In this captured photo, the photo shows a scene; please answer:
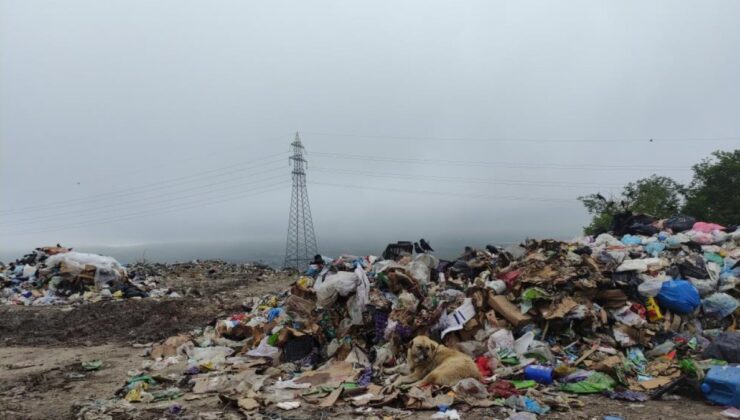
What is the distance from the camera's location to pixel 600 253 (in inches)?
305

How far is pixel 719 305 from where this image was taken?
6344mm

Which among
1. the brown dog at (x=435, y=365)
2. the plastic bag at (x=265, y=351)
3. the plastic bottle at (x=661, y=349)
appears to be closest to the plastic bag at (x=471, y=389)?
the brown dog at (x=435, y=365)

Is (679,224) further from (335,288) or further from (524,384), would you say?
(335,288)

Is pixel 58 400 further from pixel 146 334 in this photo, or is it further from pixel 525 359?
pixel 525 359

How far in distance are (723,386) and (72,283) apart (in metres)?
15.2

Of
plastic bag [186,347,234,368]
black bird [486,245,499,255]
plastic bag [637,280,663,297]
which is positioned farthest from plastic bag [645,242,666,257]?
plastic bag [186,347,234,368]

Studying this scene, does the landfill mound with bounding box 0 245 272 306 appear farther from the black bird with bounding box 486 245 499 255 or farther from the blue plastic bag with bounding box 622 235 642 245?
the blue plastic bag with bounding box 622 235 642 245

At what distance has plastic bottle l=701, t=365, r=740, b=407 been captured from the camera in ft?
13.2

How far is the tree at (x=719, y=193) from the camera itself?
20891 mm

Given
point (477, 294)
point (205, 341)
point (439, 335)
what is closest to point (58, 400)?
point (205, 341)

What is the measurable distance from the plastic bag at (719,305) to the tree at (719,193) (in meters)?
18.1

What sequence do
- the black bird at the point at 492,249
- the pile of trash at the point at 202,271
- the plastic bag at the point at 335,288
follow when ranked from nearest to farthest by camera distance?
the plastic bag at the point at 335,288 → the black bird at the point at 492,249 → the pile of trash at the point at 202,271

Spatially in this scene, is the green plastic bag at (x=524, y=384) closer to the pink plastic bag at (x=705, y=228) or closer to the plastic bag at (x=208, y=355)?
the plastic bag at (x=208, y=355)

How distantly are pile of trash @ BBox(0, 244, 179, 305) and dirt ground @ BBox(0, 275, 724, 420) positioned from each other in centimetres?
99
